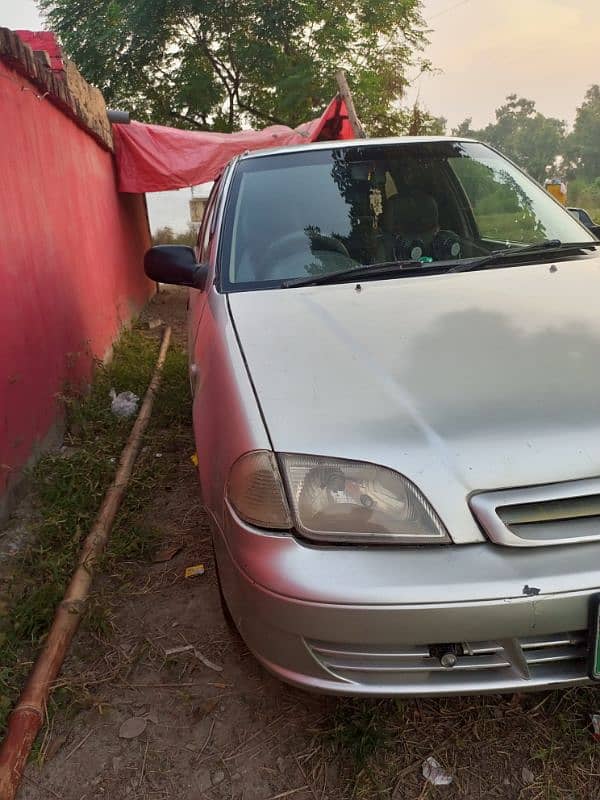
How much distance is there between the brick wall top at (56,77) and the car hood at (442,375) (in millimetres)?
2640

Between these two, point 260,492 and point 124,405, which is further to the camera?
point 124,405

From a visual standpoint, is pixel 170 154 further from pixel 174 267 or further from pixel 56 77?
pixel 174 267

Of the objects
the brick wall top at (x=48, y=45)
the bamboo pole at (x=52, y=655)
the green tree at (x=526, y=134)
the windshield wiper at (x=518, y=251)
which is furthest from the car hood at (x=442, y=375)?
the green tree at (x=526, y=134)

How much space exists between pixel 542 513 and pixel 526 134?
88400mm

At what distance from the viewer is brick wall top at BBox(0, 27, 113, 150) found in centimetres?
362

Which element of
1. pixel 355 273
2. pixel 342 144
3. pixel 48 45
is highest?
pixel 48 45

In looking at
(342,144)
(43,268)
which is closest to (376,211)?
(342,144)

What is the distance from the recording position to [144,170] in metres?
7.90

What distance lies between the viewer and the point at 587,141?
69438 mm

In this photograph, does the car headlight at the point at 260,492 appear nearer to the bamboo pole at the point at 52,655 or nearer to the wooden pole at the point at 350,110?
the bamboo pole at the point at 52,655

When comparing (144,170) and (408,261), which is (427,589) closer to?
(408,261)

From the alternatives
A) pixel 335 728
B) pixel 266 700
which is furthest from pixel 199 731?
pixel 335 728

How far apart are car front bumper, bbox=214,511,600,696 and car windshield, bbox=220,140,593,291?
122 centimetres

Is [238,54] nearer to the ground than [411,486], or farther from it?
farther from it
